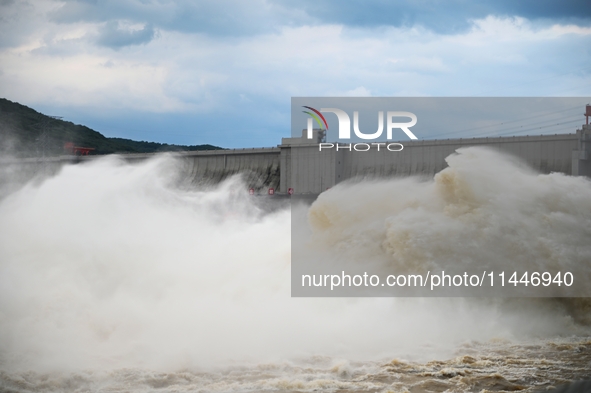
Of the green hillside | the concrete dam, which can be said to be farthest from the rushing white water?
the green hillside

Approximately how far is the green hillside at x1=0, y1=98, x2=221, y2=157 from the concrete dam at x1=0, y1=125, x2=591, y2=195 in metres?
3.67

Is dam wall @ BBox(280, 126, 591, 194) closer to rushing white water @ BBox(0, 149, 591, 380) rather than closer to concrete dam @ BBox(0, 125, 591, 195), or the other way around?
concrete dam @ BBox(0, 125, 591, 195)

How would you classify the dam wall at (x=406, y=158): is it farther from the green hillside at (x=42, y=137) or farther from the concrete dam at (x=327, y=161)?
the green hillside at (x=42, y=137)

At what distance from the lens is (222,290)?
20734mm

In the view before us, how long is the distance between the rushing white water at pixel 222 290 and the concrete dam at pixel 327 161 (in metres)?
17.3

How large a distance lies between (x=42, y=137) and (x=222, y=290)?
52.0 m

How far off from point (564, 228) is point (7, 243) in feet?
63.5

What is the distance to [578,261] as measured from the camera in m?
21.5

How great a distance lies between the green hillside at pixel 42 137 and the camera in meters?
70.2

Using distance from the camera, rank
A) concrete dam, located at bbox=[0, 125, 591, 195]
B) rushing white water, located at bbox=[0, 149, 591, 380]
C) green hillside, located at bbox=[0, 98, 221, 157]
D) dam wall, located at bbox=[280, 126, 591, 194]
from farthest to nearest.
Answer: green hillside, located at bbox=[0, 98, 221, 157] → concrete dam, located at bbox=[0, 125, 591, 195] → dam wall, located at bbox=[280, 126, 591, 194] → rushing white water, located at bbox=[0, 149, 591, 380]

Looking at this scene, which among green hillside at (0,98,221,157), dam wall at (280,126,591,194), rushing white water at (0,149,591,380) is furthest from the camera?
green hillside at (0,98,221,157)

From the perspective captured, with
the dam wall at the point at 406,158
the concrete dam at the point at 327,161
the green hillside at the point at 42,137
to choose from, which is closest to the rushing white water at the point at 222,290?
the dam wall at the point at 406,158

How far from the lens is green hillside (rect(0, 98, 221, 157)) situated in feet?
230

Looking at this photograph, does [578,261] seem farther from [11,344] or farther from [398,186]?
[11,344]
